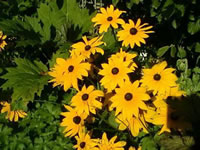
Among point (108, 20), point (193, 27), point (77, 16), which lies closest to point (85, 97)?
point (108, 20)

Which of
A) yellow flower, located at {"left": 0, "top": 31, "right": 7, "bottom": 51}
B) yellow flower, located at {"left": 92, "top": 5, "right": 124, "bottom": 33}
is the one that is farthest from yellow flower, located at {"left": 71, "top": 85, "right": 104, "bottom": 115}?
yellow flower, located at {"left": 0, "top": 31, "right": 7, "bottom": 51}

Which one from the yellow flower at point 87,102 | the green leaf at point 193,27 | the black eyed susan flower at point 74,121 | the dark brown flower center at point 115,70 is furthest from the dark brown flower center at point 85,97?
the green leaf at point 193,27

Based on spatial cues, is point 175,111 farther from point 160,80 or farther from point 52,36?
point 52,36

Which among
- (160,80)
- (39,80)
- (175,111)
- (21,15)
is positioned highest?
(21,15)

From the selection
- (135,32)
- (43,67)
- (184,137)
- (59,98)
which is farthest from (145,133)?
(43,67)

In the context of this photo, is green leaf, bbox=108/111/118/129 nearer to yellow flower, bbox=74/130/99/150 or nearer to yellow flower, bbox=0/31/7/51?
yellow flower, bbox=74/130/99/150

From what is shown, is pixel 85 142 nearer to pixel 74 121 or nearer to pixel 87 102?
pixel 74 121
